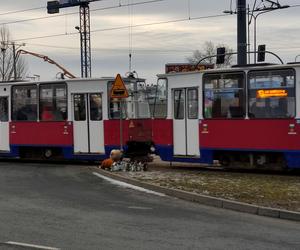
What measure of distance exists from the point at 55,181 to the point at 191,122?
463cm

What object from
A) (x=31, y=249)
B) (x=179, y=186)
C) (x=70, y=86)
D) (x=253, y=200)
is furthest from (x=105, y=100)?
(x=31, y=249)

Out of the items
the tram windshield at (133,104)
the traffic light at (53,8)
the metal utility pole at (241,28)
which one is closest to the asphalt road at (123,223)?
the tram windshield at (133,104)

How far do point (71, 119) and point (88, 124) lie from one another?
780 millimetres

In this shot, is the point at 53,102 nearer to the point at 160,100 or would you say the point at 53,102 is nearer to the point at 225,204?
the point at 160,100

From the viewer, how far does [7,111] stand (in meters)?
22.7

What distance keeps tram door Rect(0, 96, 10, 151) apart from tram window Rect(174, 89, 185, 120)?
25.3 ft

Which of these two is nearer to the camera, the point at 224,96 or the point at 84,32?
the point at 224,96

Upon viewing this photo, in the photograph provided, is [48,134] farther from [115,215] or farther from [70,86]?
[115,215]

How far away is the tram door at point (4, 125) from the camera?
2255cm

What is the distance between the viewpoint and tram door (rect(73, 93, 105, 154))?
20.3 m

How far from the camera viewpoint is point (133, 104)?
68.1 feet

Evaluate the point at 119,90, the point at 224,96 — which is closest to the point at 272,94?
the point at 224,96

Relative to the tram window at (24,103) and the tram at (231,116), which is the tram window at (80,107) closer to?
the tram window at (24,103)

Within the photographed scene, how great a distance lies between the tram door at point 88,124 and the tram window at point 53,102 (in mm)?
551
